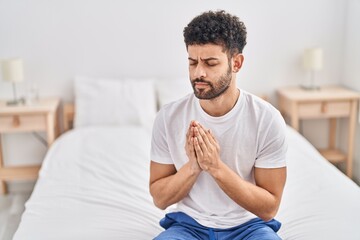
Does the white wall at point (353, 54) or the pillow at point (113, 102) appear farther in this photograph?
the white wall at point (353, 54)

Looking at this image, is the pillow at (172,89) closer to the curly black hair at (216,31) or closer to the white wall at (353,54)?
the white wall at (353,54)

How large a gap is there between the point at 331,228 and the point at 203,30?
3.00 ft

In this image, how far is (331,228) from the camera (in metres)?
1.82

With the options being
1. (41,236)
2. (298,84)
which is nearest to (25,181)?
(41,236)

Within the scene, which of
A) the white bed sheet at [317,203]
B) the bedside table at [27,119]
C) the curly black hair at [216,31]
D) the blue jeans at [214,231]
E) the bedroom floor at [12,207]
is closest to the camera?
the curly black hair at [216,31]

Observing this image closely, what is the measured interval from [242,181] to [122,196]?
831 millimetres

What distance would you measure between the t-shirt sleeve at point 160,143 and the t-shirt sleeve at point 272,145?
0.31m

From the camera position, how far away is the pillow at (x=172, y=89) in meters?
3.24

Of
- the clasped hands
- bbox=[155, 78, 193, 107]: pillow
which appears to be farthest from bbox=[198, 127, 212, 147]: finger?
bbox=[155, 78, 193, 107]: pillow

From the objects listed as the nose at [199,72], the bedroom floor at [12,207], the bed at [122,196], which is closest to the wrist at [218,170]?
the nose at [199,72]

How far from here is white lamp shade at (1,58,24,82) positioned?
10.0ft

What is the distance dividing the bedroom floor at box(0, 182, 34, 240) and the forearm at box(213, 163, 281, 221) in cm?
159

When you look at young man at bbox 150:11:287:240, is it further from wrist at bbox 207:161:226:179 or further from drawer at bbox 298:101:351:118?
drawer at bbox 298:101:351:118

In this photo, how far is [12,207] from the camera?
3.11 metres
